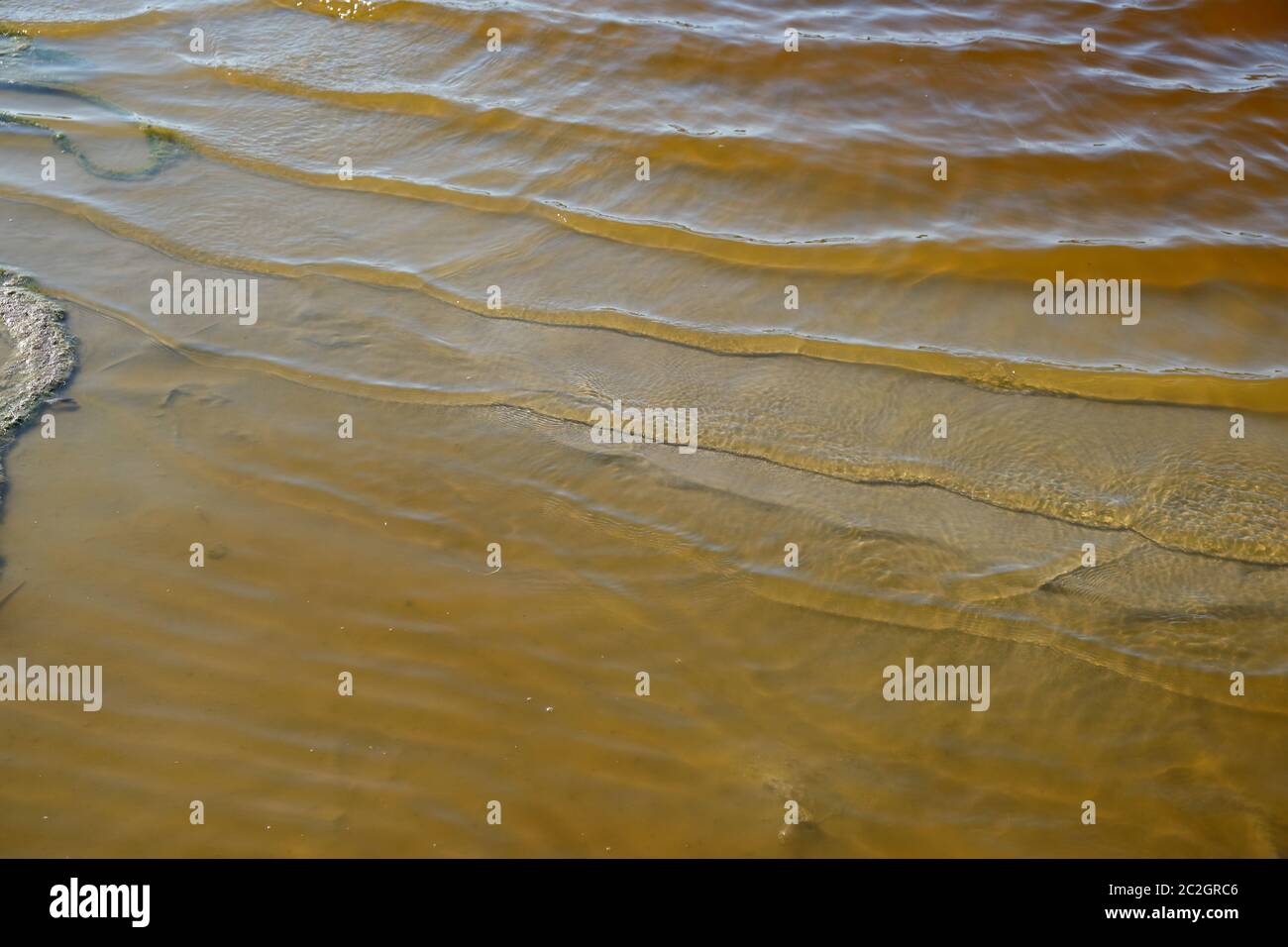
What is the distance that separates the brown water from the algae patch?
0.49 ft

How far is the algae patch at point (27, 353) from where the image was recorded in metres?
4.46

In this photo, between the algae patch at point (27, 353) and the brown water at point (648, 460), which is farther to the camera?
the algae patch at point (27, 353)

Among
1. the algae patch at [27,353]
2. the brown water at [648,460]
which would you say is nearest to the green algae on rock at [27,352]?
the algae patch at [27,353]

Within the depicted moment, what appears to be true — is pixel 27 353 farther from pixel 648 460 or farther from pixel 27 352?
pixel 648 460

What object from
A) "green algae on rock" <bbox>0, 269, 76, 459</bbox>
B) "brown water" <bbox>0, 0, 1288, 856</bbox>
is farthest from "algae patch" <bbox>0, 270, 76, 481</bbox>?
"brown water" <bbox>0, 0, 1288, 856</bbox>

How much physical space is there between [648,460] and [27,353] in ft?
A: 9.92

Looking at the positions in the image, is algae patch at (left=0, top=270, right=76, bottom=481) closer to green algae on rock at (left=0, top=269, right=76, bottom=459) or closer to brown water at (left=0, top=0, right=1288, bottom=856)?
green algae on rock at (left=0, top=269, right=76, bottom=459)

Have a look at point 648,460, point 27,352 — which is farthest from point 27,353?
point 648,460

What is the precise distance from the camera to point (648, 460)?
4492 millimetres

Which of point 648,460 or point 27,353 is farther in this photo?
point 27,353

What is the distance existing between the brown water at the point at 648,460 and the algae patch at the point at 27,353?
15 centimetres

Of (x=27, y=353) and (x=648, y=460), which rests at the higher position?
(x=27, y=353)

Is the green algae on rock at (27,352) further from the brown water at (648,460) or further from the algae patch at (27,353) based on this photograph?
the brown water at (648,460)
